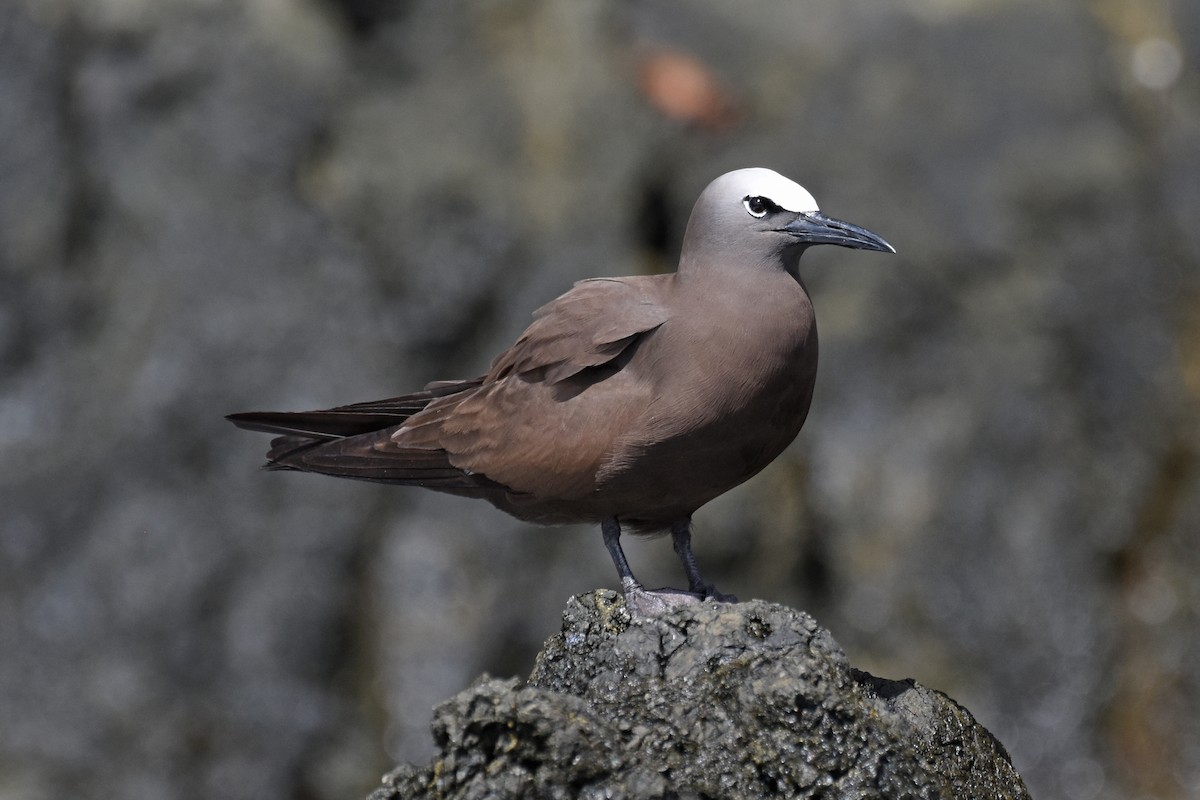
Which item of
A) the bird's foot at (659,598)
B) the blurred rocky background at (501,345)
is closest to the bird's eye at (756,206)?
the bird's foot at (659,598)

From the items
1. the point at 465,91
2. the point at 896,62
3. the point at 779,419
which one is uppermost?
the point at 465,91

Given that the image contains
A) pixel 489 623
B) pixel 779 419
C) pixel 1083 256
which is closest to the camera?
pixel 779 419

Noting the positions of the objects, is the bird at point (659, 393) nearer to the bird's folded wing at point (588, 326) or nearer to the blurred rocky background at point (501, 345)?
the bird's folded wing at point (588, 326)

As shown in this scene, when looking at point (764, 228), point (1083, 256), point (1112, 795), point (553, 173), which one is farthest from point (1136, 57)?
point (764, 228)

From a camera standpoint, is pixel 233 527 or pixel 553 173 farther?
pixel 553 173

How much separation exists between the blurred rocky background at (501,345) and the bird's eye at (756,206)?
642cm

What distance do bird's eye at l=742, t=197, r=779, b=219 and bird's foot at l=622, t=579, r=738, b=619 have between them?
1593 mm

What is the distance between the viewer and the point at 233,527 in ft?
39.4

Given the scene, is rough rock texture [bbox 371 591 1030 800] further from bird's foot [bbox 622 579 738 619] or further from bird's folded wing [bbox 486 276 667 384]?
bird's folded wing [bbox 486 276 667 384]

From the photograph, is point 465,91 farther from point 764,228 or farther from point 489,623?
point 764,228

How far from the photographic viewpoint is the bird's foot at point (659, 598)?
539cm

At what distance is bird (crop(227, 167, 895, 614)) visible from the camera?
18.7 feet

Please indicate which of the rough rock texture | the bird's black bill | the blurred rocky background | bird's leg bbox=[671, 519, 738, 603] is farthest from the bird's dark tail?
the blurred rocky background

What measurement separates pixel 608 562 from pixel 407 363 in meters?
2.47
